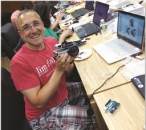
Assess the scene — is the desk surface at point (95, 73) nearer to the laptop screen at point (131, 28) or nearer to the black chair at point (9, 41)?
the laptop screen at point (131, 28)

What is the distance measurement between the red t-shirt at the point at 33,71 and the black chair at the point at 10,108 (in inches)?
4.6

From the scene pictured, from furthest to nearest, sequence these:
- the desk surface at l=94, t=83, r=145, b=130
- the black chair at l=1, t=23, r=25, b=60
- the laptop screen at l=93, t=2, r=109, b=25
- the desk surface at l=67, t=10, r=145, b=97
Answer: the laptop screen at l=93, t=2, r=109, b=25, the black chair at l=1, t=23, r=25, b=60, the desk surface at l=67, t=10, r=145, b=97, the desk surface at l=94, t=83, r=145, b=130

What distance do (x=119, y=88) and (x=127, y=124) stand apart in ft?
0.79

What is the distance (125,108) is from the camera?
659 millimetres

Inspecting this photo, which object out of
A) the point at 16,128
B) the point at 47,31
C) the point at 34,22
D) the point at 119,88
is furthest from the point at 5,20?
the point at 119,88

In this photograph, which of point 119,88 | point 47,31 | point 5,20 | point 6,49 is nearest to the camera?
point 119,88

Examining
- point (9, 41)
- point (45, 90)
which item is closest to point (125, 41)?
point (45, 90)

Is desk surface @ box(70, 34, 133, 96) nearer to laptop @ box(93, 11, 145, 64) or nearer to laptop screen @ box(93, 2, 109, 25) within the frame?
laptop @ box(93, 11, 145, 64)

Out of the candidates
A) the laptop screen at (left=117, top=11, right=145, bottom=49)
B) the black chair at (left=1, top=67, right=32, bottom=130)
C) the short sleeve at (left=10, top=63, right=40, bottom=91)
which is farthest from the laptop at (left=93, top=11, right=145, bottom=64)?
the black chair at (left=1, top=67, right=32, bottom=130)

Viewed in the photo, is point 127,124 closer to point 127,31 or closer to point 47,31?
point 127,31

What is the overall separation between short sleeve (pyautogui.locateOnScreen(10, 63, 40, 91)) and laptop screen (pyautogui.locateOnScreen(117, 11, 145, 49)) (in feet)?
2.72

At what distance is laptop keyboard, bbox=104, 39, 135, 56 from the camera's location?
3.32ft

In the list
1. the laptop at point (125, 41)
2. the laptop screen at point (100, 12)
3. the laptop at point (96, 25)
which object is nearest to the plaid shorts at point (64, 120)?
the laptop at point (125, 41)

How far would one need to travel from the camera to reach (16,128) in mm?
1018
